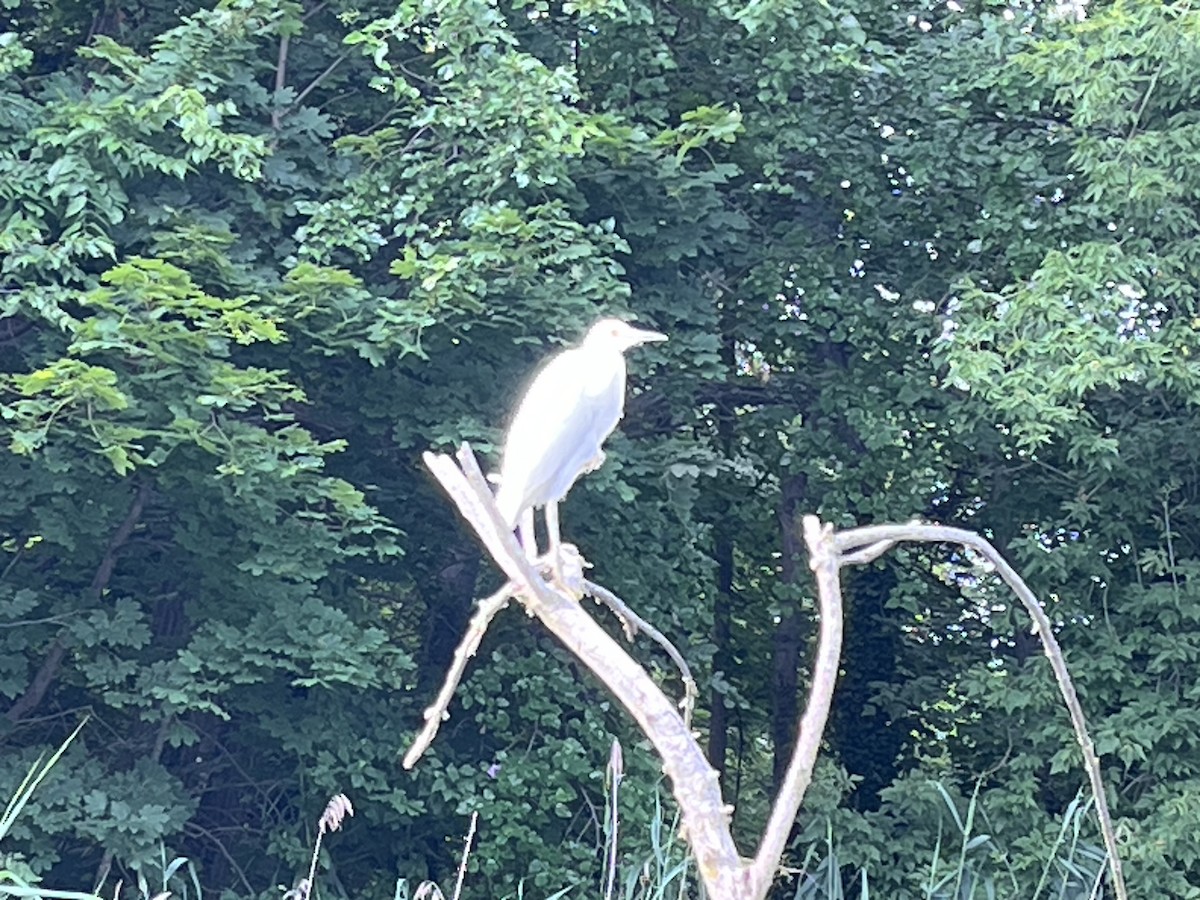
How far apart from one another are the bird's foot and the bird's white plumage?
11.7 inches

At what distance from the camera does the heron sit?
10.5 feet

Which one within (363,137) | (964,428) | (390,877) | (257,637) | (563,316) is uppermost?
(363,137)

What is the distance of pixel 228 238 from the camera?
618cm

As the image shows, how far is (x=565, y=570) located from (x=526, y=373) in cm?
415

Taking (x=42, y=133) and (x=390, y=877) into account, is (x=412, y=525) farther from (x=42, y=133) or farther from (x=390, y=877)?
(x=42, y=133)

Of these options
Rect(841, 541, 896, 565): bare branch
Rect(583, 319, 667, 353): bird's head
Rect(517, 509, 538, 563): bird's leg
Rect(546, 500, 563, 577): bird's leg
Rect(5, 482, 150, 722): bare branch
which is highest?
Rect(841, 541, 896, 565): bare branch

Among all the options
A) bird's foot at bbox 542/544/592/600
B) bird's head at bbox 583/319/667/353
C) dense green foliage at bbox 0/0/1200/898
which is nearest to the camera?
bird's foot at bbox 542/544/592/600

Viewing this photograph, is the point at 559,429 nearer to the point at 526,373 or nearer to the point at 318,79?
the point at 526,373

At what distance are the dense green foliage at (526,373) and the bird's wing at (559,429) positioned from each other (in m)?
2.52

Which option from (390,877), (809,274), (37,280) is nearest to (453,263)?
(37,280)

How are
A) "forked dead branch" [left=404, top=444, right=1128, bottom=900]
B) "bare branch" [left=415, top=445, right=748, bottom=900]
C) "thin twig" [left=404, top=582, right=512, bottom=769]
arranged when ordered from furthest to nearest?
"thin twig" [left=404, top=582, right=512, bottom=769] → "bare branch" [left=415, top=445, right=748, bottom=900] → "forked dead branch" [left=404, top=444, right=1128, bottom=900]

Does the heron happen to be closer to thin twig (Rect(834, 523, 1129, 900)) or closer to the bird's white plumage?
the bird's white plumage

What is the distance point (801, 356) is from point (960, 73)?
62.2 inches

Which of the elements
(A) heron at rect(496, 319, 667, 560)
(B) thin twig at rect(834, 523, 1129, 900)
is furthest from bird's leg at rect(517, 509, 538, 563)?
(B) thin twig at rect(834, 523, 1129, 900)
